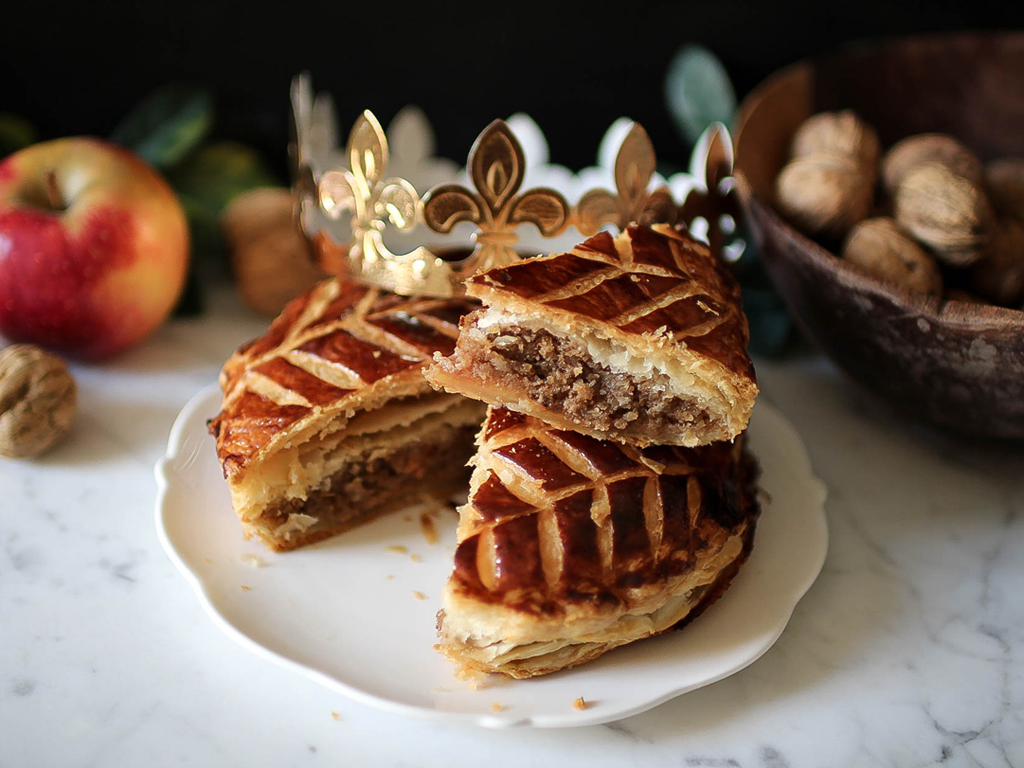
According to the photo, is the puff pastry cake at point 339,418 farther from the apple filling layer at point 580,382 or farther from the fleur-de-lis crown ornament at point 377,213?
the apple filling layer at point 580,382

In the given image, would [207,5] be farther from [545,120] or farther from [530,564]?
[530,564]

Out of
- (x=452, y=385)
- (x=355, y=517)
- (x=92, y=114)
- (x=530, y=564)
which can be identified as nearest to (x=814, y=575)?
(x=530, y=564)

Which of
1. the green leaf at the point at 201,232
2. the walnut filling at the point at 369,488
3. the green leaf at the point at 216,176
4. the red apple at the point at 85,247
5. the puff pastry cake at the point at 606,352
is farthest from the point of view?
the green leaf at the point at 216,176

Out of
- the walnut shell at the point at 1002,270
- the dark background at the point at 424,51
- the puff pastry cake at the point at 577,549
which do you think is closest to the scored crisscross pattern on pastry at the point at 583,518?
the puff pastry cake at the point at 577,549

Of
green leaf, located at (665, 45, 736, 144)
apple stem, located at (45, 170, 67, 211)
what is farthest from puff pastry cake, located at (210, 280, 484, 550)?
green leaf, located at (665, 45, 736, 144)

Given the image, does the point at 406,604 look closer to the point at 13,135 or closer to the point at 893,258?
the point at 893,258
